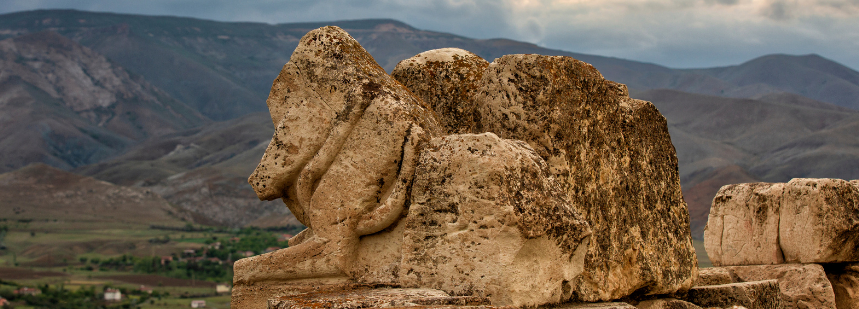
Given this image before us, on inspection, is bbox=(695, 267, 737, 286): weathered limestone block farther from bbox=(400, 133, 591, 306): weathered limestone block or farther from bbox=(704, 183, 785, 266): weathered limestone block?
bbox=(400, 133, 591, 306): weathered limestone block

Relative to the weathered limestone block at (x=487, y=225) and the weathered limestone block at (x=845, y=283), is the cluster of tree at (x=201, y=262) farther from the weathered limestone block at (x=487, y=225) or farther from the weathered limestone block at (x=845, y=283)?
the weathered limestone block at (x=487, y=225)

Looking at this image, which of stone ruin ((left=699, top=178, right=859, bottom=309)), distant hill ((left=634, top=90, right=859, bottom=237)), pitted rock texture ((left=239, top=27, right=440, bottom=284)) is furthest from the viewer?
distant hill ((left=634, top=90, right=859, bottom=237))

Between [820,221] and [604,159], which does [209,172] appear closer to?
[820,221]

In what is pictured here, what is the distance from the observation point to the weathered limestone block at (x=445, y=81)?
27.9 feet

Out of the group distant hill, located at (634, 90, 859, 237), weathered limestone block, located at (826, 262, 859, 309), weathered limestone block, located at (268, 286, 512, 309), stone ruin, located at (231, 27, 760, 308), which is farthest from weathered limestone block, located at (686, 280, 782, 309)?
distant hill, located at (634, 90, 859, 237)

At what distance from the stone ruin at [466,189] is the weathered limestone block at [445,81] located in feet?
0.05

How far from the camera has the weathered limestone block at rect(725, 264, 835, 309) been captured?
9789 millimetres

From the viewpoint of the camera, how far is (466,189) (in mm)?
6164

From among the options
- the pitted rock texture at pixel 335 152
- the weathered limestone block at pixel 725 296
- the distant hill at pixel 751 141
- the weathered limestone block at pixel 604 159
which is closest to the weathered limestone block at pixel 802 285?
the weathered limestone block at pixel 725 296

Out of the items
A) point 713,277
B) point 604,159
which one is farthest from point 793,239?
point 604,159

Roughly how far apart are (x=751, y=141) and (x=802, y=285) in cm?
12527

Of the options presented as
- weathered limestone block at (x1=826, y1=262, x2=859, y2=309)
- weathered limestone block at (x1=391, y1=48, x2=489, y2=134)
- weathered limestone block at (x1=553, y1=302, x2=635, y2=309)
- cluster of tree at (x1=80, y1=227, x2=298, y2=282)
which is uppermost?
cluster of tree at (x1=80, y1=227, x2=298, y2=282)

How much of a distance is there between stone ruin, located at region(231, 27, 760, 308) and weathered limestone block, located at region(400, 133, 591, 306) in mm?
10

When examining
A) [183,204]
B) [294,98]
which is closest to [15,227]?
[183,204]
